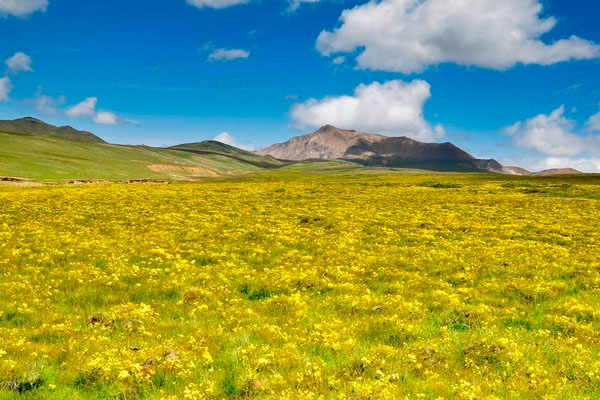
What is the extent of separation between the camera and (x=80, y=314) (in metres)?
14.4

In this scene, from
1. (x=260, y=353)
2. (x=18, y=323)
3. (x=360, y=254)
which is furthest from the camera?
(x=360, y=254)

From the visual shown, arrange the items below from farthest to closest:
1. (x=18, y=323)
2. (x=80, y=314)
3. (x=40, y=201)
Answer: (x=40, y=201) < (x=80, y=314) < (x=18, y=323)

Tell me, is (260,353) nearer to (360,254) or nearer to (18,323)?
(18,323)

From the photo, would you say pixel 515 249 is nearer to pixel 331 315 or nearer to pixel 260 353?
pixel 331 315

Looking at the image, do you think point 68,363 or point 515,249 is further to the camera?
point 515,249

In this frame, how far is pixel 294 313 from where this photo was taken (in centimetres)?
1527

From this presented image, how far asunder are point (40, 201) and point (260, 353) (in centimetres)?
4956

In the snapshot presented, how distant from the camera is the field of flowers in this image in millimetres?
9969

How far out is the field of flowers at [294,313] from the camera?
32.7ft

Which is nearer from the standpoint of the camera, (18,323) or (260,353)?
(260,353)

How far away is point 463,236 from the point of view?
3150 cm

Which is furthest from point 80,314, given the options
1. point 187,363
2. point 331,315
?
point 331,315

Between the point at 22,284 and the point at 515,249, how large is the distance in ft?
95.0

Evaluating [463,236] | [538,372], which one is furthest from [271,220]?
[538,372]
